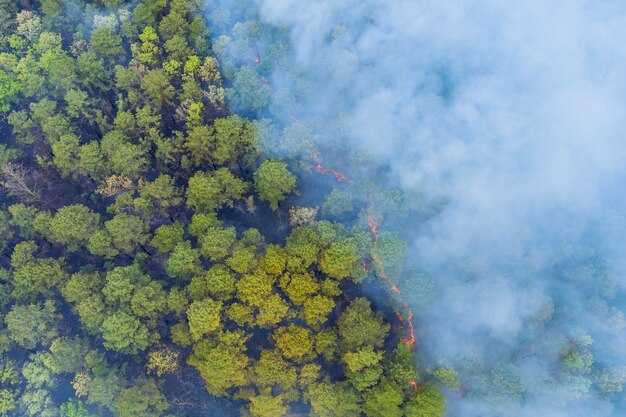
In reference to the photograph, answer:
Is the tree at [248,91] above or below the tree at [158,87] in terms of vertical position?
above

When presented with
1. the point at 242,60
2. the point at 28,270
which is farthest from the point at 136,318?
the point at 242,60

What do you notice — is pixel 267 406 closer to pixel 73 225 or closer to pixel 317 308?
pixel 317 308

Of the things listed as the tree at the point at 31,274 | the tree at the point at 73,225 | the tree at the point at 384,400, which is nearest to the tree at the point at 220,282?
the tree at the point at 73,225

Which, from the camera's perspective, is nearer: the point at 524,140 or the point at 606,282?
the point at 606,282

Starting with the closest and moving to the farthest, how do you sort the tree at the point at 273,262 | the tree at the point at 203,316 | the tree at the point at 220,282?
the tree at the point at 203,316 < the tree at the point at 220,282 < the tree at the point at 273,262

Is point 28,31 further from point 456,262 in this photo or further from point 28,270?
point 456,262

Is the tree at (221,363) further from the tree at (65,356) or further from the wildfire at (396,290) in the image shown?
the wildfire at (396,290)

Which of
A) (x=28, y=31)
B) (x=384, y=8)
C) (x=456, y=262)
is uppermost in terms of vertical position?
(x=384, y=8)
